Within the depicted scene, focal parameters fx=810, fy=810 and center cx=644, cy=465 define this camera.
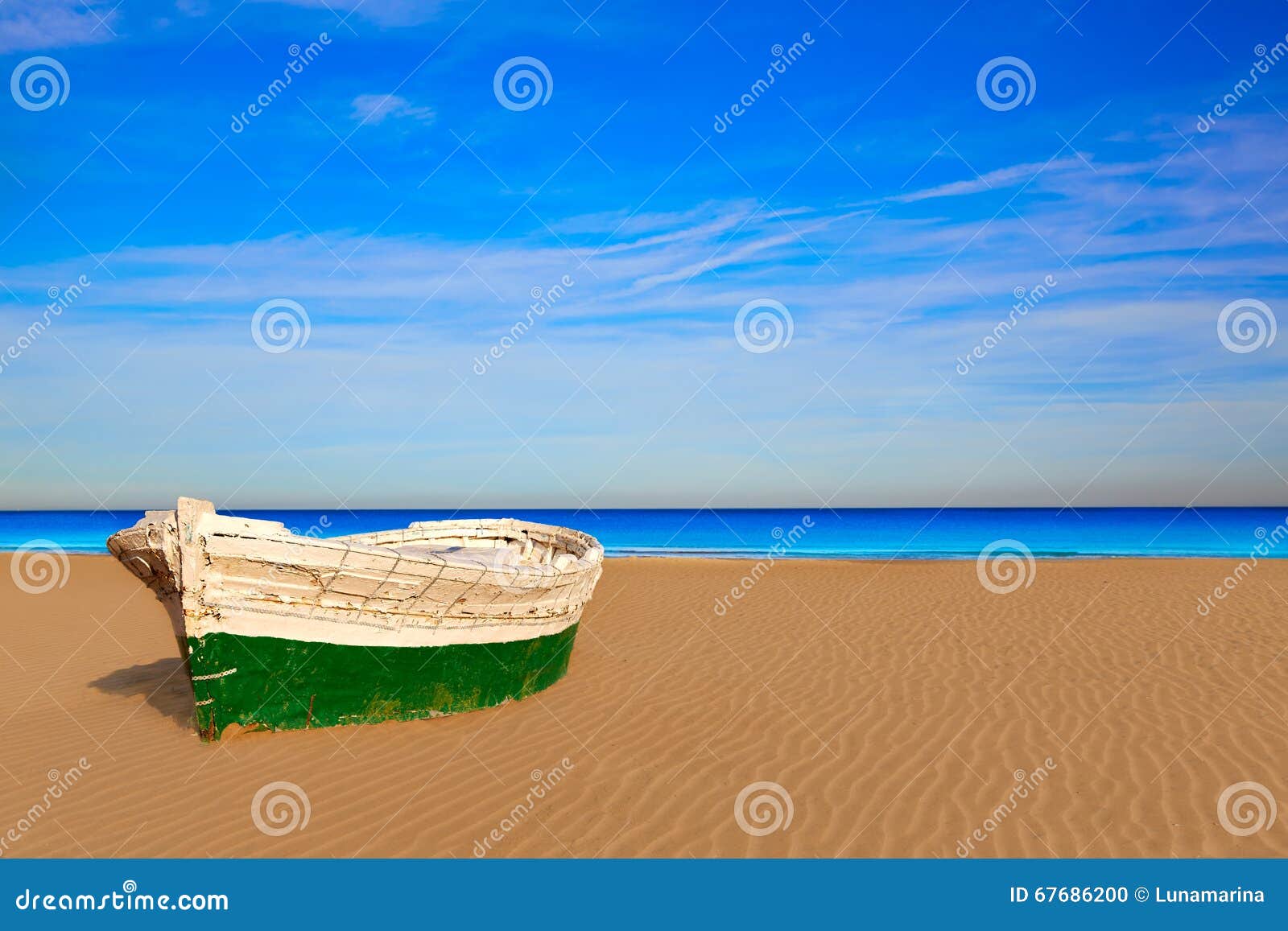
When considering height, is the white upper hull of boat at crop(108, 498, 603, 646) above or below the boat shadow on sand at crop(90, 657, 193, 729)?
above

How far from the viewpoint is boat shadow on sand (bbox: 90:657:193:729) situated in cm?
766

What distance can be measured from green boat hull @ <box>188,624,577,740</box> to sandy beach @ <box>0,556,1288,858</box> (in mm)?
172

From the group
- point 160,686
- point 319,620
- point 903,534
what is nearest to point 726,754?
point 319,620

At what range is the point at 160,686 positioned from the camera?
884 centimetres

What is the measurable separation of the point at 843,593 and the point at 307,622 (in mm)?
12914

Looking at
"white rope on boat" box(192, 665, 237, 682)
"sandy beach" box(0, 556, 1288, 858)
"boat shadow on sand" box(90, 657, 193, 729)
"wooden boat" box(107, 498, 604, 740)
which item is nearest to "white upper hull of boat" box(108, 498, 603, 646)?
"wooden boat" box(107, 498, 604, 740)

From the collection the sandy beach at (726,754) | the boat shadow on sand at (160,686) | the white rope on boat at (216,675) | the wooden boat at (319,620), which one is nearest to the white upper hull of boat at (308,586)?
the wooden boat at (319,620)

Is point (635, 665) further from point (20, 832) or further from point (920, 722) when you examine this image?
point (20, 832)

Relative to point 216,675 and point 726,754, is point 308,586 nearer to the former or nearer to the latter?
point 216,675

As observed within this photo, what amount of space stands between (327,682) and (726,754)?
10.9 feet

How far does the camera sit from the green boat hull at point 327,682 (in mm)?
6203

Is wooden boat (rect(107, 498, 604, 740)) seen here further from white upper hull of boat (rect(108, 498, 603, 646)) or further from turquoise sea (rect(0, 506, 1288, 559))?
turquoise sea (rect(0, 506, 1288, 559))

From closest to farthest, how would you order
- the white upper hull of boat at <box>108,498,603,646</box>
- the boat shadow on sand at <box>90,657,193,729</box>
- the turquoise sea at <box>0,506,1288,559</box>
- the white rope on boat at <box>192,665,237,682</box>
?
the white upper hull of boat at <box>108,498,603,646</box>
the white rope on boat at <box>192,665,237,682</box>
the boat shadow on sand at <box>90,657,193,729</box>
the turquoise sea at <box>0,506,1288,559</box>

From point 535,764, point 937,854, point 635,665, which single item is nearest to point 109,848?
point 535,764
